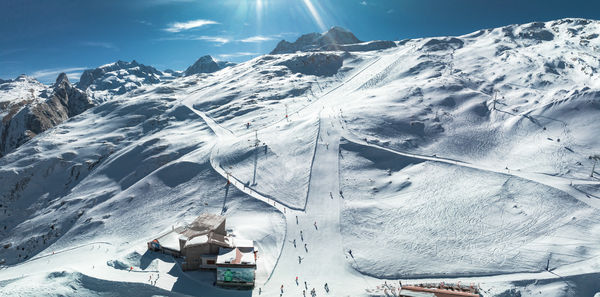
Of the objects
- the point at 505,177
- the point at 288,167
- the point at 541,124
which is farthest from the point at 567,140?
the point at 288,167

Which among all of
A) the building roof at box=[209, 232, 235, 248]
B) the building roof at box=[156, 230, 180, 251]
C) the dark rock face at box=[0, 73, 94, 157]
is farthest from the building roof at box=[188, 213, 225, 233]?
the dark rock face at box=[0, 73, 94, 157]

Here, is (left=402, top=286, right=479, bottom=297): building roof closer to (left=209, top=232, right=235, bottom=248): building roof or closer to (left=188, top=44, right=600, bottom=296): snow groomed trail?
(left=188, top=44, right=600, bottom=296): snow groomed trail

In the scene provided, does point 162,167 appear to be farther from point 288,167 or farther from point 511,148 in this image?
point 511,148

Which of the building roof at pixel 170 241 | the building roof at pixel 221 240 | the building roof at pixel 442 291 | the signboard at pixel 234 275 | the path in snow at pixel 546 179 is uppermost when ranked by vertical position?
the path in snow at pixel 546 179

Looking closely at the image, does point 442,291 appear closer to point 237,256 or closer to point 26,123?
point 237,256

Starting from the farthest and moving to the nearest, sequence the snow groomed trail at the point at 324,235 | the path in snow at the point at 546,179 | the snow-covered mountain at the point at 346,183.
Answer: the path in snow at the point at 546,179
the snow-covered mountain at the point at 346,183
the snow groomed trail at the point at 324,235

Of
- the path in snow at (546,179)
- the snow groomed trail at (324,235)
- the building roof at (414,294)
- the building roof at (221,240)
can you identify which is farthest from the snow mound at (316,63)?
the building roof at (414,294)

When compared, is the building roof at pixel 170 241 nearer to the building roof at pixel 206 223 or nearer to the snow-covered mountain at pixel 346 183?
the snow-covered mountain at pixel 346 183

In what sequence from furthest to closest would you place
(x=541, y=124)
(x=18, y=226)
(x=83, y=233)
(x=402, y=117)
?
(x=402, y=117) → (x=18, y=226) → (x=541, y=124) → (x=83, y=233)
